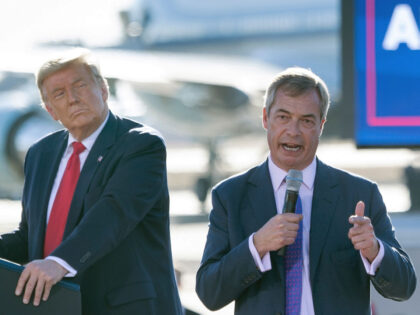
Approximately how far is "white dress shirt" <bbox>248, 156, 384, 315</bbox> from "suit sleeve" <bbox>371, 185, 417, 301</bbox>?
26 millimetres

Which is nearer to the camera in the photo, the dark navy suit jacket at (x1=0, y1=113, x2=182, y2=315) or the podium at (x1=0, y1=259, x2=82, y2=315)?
the podium at (x1=0, y1=259, x2=82, y2=315)

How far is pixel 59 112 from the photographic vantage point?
8.52ft

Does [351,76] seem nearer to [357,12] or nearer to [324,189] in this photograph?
[357,12]

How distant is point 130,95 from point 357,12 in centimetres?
1308

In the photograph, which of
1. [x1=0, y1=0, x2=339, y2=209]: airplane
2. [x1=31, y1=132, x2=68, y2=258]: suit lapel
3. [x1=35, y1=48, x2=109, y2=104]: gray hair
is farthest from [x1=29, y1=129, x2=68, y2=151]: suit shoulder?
[x1=0, y1=0, x2=339, y2=209]: airplane

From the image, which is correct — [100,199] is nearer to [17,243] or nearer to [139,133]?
[139,133]

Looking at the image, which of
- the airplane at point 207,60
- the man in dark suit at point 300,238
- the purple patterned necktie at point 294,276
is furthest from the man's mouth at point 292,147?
the airplane at point 207,60

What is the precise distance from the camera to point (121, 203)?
95.3 inches

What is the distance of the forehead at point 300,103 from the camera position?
2254 millimetres

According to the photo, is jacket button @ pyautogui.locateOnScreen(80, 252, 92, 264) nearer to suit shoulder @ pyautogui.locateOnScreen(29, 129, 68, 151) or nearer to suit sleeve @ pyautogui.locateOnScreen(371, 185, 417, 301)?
suit shoulder @ pyautogui.locateOnScreen(29, 129, 68, 151)

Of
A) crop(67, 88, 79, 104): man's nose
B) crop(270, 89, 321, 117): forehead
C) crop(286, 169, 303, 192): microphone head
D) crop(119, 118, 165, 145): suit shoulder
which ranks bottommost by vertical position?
crop(286, 169, 303, 192): microphone head

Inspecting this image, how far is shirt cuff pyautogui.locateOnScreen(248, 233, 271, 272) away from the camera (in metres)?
2.15

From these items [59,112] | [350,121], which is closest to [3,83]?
[350,121]

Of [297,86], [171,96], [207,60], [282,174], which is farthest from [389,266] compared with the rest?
[207,60]
